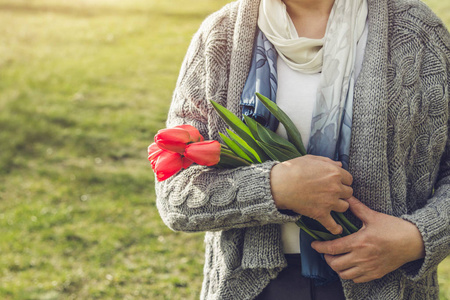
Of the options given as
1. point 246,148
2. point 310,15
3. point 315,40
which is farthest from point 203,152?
point 310,15

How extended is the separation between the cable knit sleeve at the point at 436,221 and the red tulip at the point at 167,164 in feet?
2.32

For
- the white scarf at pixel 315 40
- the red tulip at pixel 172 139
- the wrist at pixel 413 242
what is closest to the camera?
the red tulip at pixel 172 139

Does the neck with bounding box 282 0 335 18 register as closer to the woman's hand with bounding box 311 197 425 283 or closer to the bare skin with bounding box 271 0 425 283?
the bare skin with bounding box 271 0 425 283

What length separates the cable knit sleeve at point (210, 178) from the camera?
136 centimetres

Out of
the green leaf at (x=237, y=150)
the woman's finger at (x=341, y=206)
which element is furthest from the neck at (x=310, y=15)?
the woman's finger at (x=341, y=206)

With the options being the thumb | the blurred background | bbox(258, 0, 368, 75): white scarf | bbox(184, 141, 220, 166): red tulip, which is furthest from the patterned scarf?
the blurred background

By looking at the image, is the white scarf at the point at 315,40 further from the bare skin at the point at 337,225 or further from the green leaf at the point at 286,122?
the bare skin at the point at 337,225

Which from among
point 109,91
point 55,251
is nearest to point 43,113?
point 109,91

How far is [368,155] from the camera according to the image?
4.60ft

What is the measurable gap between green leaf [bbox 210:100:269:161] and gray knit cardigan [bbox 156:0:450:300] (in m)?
0.08

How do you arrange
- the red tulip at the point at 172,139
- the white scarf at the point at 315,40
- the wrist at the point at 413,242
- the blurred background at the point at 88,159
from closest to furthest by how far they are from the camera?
the red tulip at the point at 172,139
the wrist at the point at 413,242
the white scarf at the point at 315,40
the blurred background at the point at 88,159

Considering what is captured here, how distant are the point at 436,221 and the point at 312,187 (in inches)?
16.5

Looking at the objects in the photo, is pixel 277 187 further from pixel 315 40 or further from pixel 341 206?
pixel 315 40

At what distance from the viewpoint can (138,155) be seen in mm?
4910
